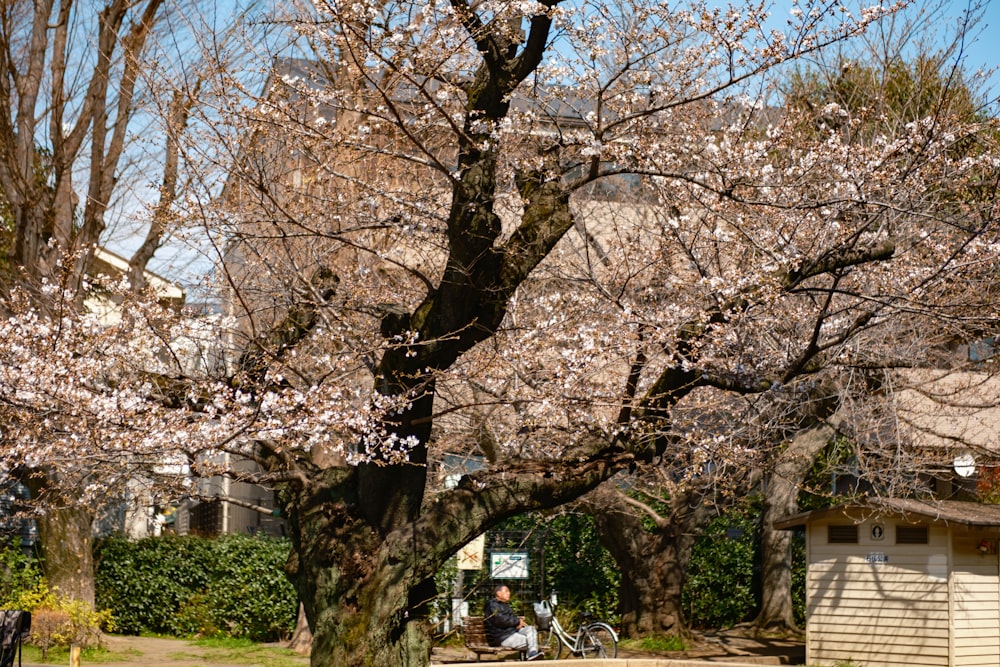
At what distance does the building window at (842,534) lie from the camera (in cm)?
1445

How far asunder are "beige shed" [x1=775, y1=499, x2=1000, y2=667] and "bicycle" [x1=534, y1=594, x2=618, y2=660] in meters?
2.60

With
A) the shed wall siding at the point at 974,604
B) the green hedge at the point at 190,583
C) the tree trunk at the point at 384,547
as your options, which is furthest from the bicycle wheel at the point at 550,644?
the tree trunk at the point at 384,547

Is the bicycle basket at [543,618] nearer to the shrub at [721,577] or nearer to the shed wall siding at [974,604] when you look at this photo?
the shrub at [721,577]

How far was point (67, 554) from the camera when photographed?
1582 centimetres

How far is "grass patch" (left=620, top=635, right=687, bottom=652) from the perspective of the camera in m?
16.0

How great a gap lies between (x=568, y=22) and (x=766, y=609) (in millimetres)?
11628

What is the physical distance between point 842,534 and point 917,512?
137 cm

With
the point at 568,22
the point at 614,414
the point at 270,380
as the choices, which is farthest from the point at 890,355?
the point at 270,380

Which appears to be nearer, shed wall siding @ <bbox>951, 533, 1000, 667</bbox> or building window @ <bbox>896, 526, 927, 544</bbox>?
shed wall siding @ <bbox>951, 533, 1000, 667</bbox>

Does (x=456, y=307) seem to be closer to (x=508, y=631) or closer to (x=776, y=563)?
(x=508, y=631)

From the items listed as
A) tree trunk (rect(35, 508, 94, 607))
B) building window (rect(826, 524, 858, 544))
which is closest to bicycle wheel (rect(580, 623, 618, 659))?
building window (rect(826, 524, 858, 544))

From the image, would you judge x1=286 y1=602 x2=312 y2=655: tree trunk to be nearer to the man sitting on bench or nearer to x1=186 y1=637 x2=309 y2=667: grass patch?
x1=186 y1=637 x2=309 y2=667: grass patch

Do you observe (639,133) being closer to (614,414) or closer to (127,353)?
(614,414)

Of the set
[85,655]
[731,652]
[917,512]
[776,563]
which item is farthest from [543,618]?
[85,655]
